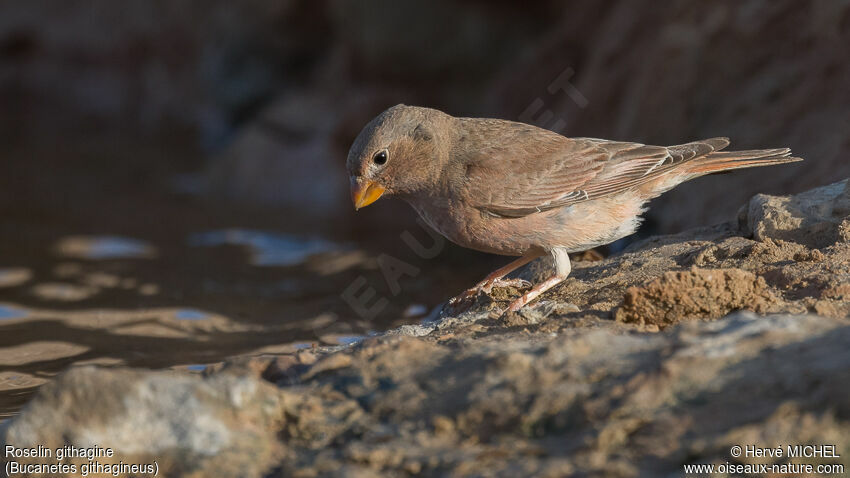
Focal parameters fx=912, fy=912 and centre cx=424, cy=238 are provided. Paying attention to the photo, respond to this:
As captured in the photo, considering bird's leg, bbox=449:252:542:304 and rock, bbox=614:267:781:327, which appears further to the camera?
bird's leg, bbox=449:252:542:304

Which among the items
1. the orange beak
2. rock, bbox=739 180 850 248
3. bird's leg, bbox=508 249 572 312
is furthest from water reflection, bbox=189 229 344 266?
rock, bbox=739 180 850 248

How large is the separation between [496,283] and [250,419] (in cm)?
251

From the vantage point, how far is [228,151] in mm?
11094

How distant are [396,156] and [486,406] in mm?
2594

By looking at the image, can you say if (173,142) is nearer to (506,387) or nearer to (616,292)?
(616,292)

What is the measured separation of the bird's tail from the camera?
17.4 ft

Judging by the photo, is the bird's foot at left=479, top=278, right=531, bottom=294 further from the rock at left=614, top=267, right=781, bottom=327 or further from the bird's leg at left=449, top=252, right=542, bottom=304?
the rock at left=614, top=267, right=781, bottom=327

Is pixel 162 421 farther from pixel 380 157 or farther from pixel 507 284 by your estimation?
pixel 507 284

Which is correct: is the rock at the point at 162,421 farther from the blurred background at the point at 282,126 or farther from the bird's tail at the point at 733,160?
the bird's tail at the point at 733,160

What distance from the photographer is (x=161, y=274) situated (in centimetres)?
795

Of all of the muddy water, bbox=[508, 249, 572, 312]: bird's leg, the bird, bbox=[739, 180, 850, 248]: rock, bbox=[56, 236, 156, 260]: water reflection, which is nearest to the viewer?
bbox=[739, 180, 850, 248]: rock

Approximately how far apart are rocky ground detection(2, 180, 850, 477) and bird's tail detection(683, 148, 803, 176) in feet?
7.33

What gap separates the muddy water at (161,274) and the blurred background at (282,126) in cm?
3

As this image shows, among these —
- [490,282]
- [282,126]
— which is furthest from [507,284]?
[282,126]
